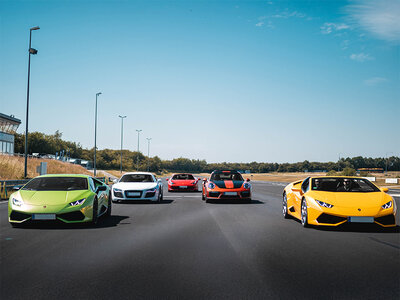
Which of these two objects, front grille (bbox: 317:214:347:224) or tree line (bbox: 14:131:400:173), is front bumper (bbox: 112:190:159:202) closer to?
front grille (bbox: 317:214:347:224)

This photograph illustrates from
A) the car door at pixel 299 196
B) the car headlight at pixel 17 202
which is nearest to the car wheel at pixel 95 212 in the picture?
the car headlight at pixel 17 202

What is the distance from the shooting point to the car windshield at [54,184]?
10.8m

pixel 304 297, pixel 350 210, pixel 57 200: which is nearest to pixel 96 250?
pixel 57 200

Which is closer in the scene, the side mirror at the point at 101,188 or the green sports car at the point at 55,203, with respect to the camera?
the green sports car at the point at 55,203

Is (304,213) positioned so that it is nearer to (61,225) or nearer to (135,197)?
(61,225)

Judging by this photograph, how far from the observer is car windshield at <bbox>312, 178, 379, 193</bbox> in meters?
10.6

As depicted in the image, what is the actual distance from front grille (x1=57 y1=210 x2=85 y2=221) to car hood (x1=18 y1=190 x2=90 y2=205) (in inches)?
11.3

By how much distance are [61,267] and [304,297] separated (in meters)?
3.31

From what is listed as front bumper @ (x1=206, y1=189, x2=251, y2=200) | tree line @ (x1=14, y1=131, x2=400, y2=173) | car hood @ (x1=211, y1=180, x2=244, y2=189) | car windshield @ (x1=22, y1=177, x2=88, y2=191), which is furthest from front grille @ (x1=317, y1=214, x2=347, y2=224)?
tree line @ (x1=14, y1=131, x2=400, y2=173)

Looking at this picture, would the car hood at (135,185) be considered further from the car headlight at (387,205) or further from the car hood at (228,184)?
the car headlight at (387,205)

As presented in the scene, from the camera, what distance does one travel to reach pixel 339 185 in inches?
456

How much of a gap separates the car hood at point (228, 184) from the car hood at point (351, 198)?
755 centimetres

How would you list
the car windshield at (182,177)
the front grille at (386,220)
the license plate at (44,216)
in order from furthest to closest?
1. the car windshield at (182,177)
2. the license plate at (44,216)
3. the front grille at (386,220)

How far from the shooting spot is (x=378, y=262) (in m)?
6.38
